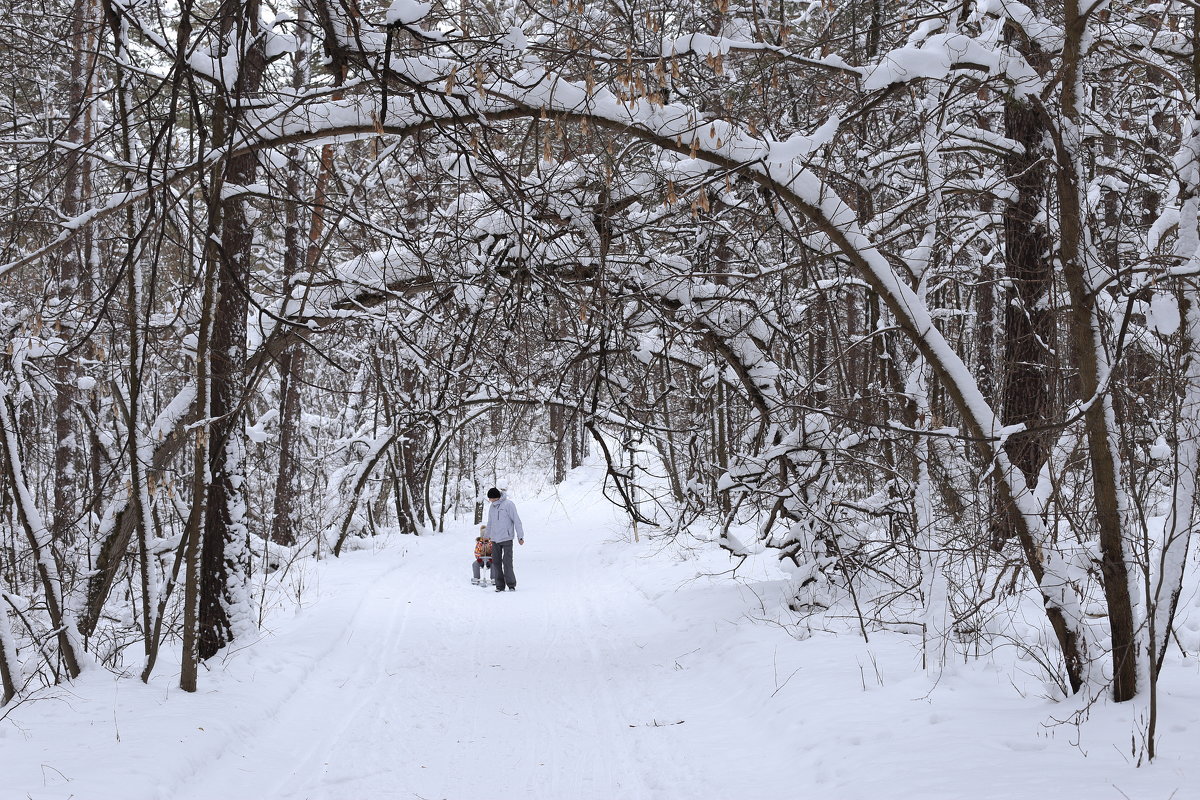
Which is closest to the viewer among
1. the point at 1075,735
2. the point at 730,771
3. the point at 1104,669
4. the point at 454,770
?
the point at 1075,735

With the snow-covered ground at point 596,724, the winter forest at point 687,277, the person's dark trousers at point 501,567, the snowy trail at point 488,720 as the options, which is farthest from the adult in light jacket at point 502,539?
the winter forest at point 687,277

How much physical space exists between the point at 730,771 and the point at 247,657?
179 inches

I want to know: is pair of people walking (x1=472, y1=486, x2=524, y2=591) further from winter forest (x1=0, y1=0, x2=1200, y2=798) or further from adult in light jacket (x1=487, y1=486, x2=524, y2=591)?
winter forest (x1=0, y1=0, x2=1200, y2=798)

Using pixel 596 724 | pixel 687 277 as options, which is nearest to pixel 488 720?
pixel 596 724

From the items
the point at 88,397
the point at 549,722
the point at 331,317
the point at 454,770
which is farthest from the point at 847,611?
the point at 88,397

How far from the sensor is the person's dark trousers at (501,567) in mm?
13219

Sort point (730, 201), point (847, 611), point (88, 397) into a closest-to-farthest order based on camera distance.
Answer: point (730, 201)
point (847, 611)
point (88, 397)

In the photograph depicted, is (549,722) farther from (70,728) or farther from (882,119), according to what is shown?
(882,119)

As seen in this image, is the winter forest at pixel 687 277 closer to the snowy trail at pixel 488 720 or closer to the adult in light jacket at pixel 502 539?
the snowy trail at pixel 488 720

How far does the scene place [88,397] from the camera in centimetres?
963

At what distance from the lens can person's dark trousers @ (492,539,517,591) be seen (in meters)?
13.2

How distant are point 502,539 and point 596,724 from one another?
24.7 feet

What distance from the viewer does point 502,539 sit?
1339cm

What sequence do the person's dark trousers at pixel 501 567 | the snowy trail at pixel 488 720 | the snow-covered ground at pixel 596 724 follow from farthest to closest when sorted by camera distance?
the person's dark trousers at pixel 501 567 < the snowy trail at pixel 488 720 < the snow-covered ground at pixel 596 724
